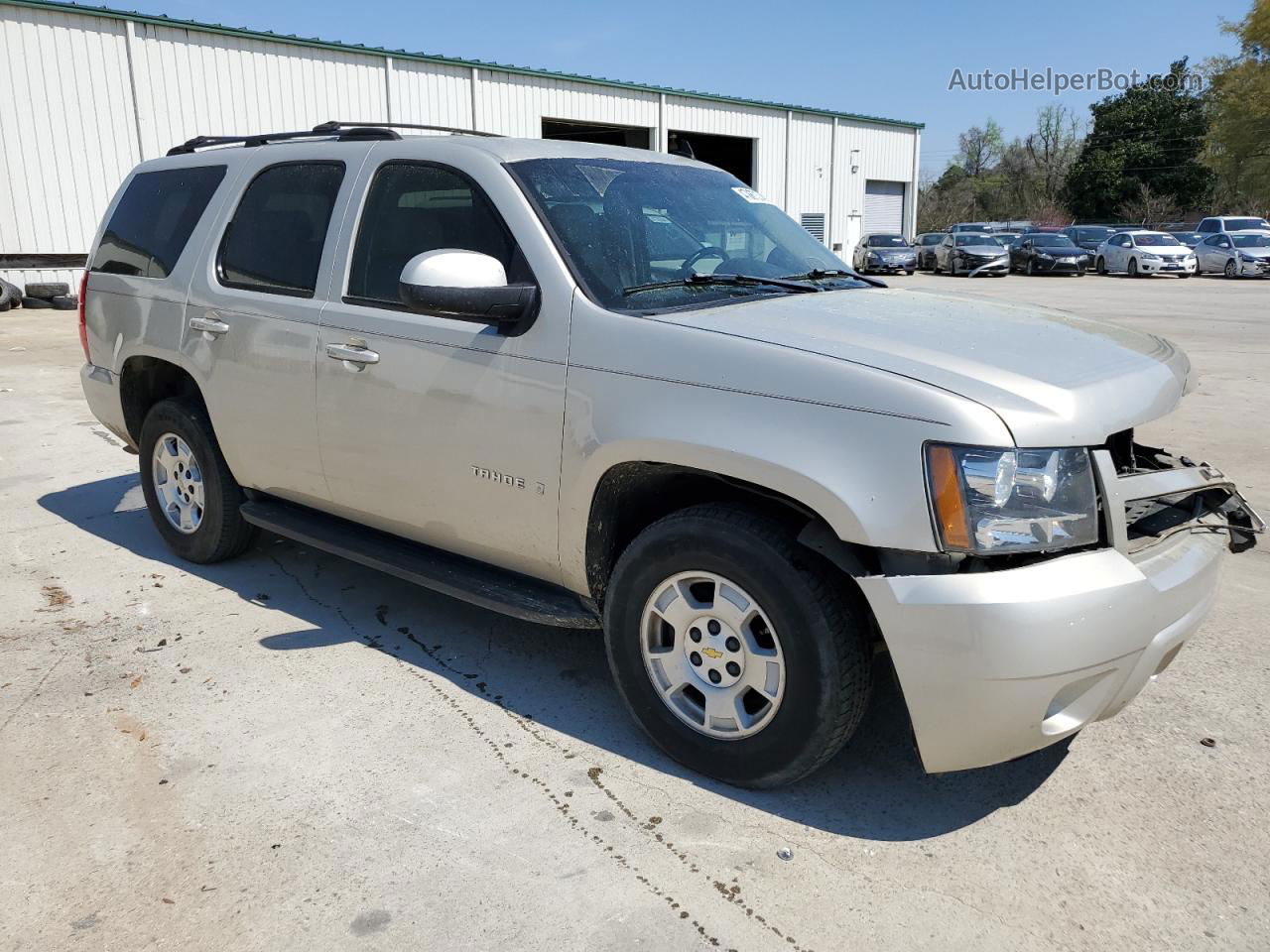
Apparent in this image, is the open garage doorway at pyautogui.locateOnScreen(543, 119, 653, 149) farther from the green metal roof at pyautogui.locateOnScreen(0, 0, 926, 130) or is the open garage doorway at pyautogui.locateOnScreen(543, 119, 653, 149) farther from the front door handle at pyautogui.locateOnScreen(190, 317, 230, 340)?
the front door handle at pyautogui.locateOnScreen(190, 317, 230, 340)

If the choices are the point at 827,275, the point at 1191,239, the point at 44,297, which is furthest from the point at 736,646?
the point at 1191,239

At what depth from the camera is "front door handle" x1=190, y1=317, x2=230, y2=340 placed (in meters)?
4.50

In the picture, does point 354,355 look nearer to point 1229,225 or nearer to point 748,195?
point 748,195

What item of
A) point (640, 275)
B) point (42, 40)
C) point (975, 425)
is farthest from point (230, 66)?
point (975, 425)

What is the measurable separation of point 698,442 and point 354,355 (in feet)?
5.28

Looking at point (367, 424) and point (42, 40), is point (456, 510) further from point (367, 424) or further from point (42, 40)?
point (42, 40)

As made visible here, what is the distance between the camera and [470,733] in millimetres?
3475

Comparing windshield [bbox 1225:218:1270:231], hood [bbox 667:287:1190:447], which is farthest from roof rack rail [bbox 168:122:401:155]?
windshield [bbox 1225:218:1270:231]

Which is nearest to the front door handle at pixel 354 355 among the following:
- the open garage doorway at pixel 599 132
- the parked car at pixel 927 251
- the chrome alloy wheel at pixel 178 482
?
the chrome alloy wheel at pixel 178 482

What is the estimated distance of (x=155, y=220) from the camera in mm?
5109

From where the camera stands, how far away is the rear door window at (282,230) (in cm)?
420

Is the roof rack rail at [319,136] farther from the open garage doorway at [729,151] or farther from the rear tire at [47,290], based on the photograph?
the open garage doorway at [729,151]

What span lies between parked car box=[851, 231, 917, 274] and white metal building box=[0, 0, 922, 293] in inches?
361

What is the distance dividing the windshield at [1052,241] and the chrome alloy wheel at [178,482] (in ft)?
106
